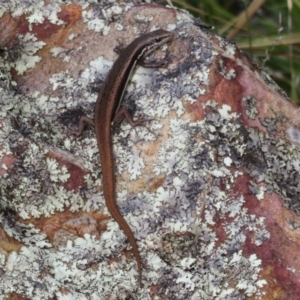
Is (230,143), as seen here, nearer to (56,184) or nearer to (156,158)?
(156,158)

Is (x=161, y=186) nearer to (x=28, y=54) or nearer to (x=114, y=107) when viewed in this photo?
(x=114, y=107)

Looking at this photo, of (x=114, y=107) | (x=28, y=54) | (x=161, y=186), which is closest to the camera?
(x=161, y=186)

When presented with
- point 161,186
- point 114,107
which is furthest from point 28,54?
point 161,186

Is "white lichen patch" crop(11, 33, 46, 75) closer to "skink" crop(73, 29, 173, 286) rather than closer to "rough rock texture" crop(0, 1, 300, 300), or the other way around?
"rough rock texture" crop(0, 1, 300, 300)

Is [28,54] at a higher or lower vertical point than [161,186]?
higher

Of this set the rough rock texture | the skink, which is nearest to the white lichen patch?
the rough rock texture

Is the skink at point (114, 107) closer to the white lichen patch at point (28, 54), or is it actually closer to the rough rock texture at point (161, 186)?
the rough rock texture at point (161, 186)

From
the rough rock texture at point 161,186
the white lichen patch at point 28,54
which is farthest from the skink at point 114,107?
the white lichen patch at point 28,54
